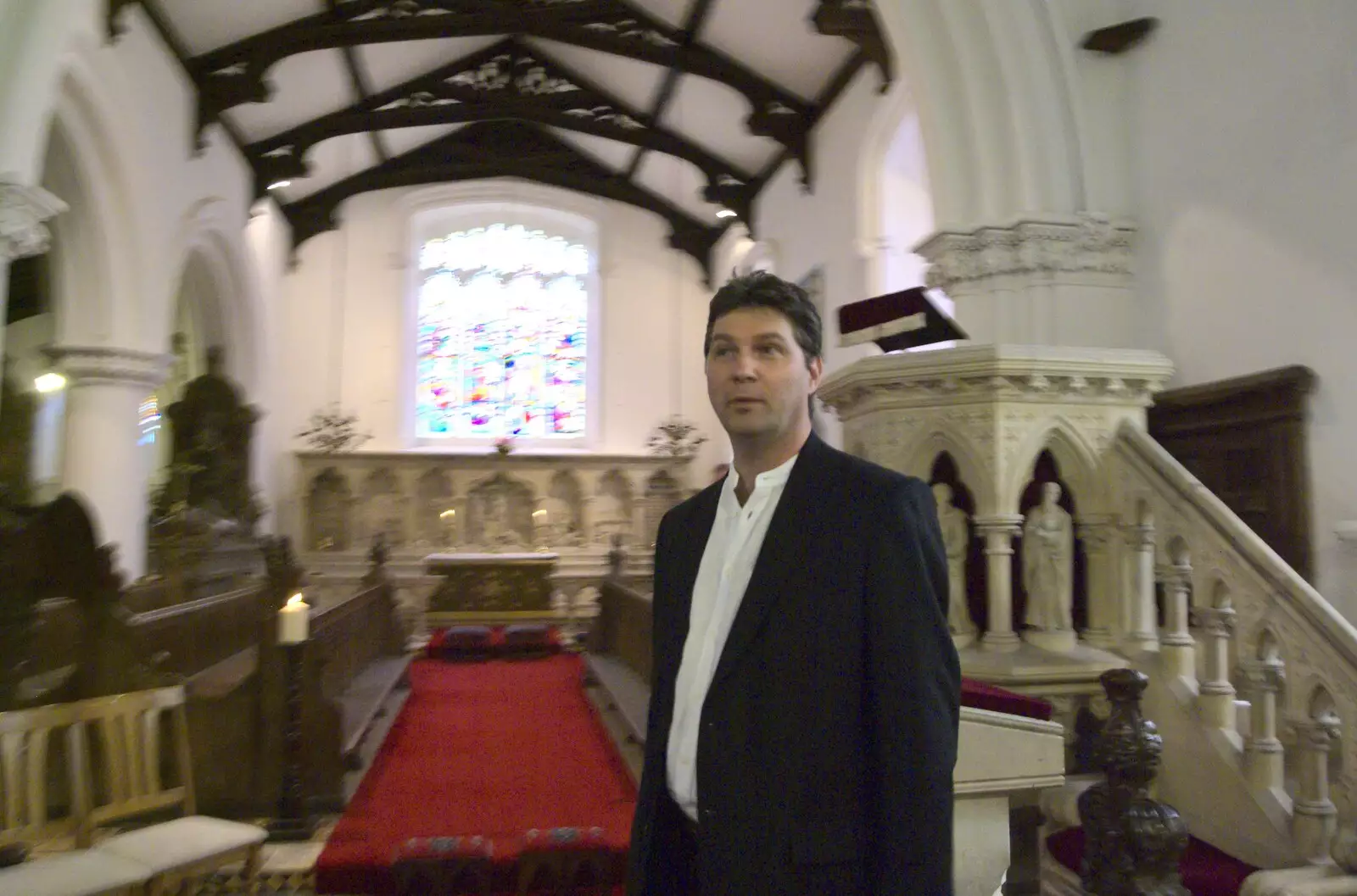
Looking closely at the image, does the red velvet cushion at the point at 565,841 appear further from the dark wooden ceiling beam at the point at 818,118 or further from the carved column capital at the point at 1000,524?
the dark wooden ceiling beam at the point at 818,118

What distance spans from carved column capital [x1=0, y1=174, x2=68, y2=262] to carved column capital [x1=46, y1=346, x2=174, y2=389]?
2039 millimetres

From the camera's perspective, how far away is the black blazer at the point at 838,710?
1063mm

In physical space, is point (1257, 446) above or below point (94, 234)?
below

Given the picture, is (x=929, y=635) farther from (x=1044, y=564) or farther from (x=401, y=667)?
(x=401, y=667)

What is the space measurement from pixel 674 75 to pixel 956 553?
23.4 ft

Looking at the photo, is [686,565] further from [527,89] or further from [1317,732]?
[527,89]

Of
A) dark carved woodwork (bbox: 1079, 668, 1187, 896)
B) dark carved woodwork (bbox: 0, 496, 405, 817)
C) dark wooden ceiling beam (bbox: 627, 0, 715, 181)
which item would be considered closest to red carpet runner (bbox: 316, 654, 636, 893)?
dark carved woodwork (bbox: 0, 496, 405, 817)

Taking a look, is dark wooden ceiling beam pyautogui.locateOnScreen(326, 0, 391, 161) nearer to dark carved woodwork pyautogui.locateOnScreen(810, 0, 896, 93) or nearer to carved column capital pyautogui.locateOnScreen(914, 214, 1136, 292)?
dark carved woodwork pyautogui.locateOnScreen(810, 0, 896, 93)

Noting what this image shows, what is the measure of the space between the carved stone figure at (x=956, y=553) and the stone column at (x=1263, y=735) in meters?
0.76

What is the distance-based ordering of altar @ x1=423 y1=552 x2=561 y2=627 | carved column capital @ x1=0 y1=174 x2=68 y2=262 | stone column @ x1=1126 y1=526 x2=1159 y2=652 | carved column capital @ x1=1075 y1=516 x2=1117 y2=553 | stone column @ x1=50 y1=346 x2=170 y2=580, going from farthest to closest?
altar @ x1=423 y1=552 x2=561 y2=627
stone column @ x1=50 y1=346 x2=170 y2=580
carved column capital @ x1=0 y1=174 x2=68 y2=262
carved column capital @ x1=1075 y1=516 x2=1117 y2=553
stone column @ x1=1126 y1=526 x2=1159 y2=652

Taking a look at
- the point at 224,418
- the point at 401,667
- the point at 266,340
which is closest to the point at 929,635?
the point at 401,667

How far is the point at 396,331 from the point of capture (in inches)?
460

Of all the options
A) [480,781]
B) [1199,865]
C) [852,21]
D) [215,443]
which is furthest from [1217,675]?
[215,443]

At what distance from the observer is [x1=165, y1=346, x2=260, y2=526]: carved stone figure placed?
837cm
